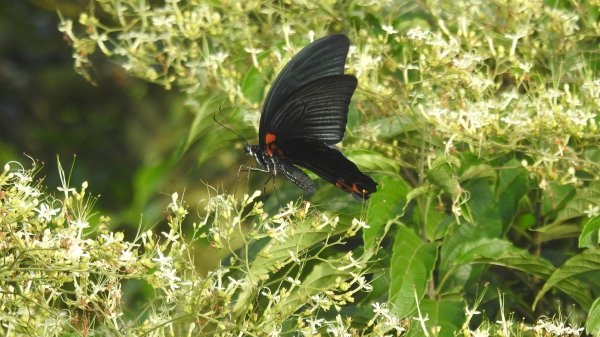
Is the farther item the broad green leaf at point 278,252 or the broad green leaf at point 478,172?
the broad green leaf at point 478,172

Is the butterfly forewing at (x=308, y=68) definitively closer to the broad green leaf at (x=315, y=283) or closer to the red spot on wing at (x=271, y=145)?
the red spot on wing at (x=271, y=145)

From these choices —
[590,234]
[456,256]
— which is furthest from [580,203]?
[456,256]

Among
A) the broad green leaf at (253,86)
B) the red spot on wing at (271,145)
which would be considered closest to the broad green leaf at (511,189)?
the red spot on wing at (271,145)

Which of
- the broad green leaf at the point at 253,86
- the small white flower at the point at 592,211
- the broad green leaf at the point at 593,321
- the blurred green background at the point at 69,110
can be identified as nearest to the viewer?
the broad green leaf at the point at 593,321

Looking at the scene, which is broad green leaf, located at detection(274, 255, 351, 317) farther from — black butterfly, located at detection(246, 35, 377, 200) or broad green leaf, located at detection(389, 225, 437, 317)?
black butterfly, located at detection(246, 35, 377, 200)

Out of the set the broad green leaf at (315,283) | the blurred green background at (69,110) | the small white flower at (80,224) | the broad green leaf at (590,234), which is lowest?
the blurred green background at (69,110)

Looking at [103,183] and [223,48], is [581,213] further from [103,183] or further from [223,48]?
[103,183]

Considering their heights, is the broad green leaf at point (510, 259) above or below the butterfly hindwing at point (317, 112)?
below

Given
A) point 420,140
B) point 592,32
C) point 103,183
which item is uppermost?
point 592,32

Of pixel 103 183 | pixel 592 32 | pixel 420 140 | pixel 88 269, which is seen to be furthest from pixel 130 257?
pixel 103 183
